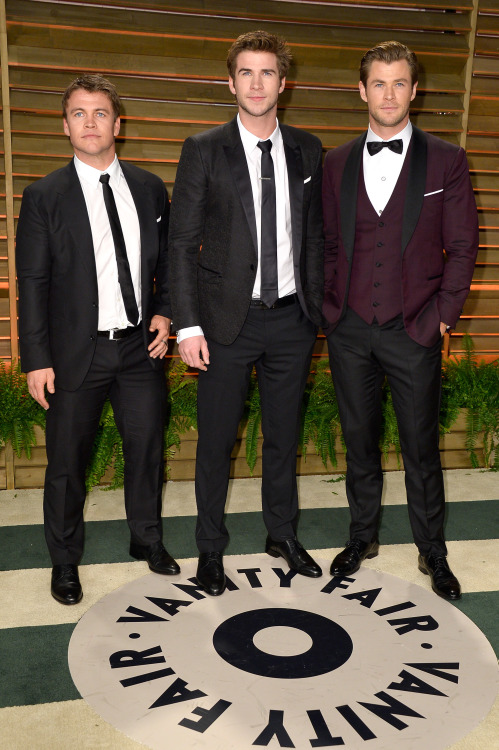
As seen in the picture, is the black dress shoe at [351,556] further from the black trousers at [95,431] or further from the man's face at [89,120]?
the man's face at [89,120]

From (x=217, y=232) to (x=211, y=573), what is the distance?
1.41 metres

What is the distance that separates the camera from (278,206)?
3215 millimetres

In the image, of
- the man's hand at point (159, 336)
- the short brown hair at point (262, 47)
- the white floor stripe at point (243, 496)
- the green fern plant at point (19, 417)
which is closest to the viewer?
the short brown hair at point (262, 47)

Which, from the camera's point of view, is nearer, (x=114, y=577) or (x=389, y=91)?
(x=389, y=91)

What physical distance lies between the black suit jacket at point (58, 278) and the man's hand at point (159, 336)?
0.86 feet

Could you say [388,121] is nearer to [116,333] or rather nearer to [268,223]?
[268,223]

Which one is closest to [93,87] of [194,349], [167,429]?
[194,349]

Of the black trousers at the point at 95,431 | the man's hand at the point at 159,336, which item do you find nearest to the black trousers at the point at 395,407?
the man's hand at the point at 159,336

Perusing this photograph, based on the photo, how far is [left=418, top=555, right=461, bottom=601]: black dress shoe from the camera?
3.31 metres

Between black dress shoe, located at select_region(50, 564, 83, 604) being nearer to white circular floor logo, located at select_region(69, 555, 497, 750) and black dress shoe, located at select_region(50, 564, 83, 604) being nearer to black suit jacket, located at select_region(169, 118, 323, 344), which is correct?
white circular floor logo, located at select_region(69, 555, 497, 750)

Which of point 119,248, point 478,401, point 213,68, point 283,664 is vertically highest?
point 213,68

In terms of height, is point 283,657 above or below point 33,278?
below

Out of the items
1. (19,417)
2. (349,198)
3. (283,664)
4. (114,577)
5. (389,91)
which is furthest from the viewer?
(19,417)

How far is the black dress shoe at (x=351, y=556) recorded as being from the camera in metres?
3.49
